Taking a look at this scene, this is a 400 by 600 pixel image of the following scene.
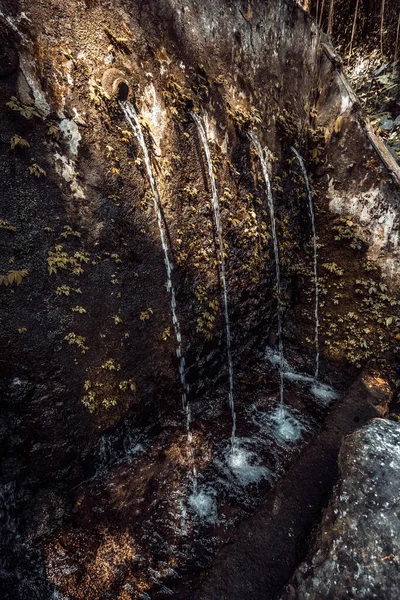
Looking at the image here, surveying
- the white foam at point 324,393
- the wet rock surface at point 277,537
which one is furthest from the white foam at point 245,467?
the white foam at point 324,393

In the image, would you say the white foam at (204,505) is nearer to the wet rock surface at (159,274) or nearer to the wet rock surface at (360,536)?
the wet rock surface at (159,274)

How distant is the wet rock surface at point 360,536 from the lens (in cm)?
177

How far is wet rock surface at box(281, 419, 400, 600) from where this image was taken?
1769mm

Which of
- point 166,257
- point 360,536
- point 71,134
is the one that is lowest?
point 360,536

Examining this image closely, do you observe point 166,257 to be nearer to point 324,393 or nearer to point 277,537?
point 277,537

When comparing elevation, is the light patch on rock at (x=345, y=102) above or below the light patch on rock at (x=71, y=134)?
above

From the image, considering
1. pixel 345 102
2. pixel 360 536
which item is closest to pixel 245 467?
pixel 360 536

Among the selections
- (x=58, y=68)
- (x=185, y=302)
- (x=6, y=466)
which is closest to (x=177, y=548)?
(x=6, y=466)

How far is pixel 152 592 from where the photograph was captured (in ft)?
7.47

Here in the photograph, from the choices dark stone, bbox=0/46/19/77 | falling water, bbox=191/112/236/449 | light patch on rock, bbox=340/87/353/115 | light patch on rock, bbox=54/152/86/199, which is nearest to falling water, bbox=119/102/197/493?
falling water, bbox=191/112/236/449

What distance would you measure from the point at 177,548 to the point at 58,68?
4693mm

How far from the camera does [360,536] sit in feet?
6.34

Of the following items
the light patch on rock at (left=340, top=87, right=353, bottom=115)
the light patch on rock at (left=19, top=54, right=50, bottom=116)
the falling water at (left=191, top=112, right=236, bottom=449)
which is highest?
the light patch on rock at (left=340, top=87, right=353, bottom=115)

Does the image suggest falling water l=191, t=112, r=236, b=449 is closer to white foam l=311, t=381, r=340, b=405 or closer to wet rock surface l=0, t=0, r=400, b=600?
wet rock surface l=0, t=0, r=400, b=600
